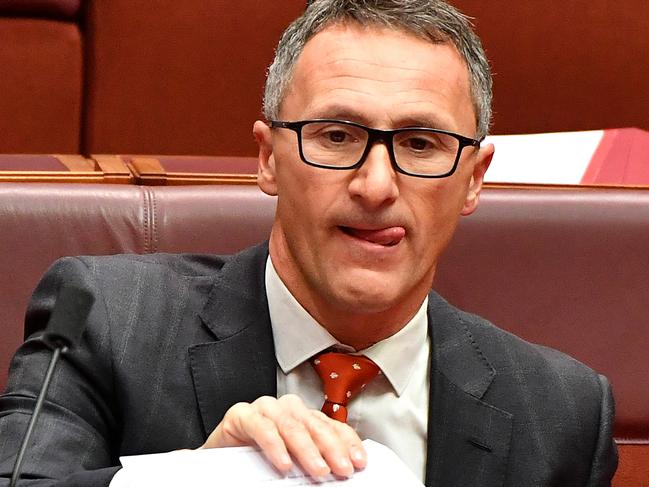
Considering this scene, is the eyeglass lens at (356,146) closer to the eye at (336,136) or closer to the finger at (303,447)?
the eye at (336,136)

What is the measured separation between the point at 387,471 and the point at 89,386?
0.25 m

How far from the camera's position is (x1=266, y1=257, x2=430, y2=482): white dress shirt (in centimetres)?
72

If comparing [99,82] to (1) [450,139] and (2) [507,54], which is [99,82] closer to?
(2) [507,54]

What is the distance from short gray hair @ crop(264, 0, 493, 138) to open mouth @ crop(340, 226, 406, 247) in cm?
11

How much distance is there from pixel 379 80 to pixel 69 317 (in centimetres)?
28

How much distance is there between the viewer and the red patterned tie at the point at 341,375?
0.70 meters

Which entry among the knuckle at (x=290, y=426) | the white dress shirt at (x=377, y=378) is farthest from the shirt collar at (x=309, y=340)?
the knuckle at (x=290, y=426)

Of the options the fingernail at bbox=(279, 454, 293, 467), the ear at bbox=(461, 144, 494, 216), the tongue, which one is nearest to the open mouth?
the tongue

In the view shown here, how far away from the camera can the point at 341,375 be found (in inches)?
27.9

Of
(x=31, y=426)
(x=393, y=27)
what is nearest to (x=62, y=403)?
(x=31, y=426)

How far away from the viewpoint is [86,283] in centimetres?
71

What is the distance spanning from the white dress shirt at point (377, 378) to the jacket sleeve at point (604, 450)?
0.43 ft

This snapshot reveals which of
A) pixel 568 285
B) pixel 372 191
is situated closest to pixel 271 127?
pixel 372 191

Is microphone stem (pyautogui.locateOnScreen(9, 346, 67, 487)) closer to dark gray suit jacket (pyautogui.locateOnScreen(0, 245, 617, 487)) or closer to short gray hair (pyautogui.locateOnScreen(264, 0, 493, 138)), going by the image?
dark gray suit jacket (pyautogui.locateOnScreen(0, 245, 617, 487))
